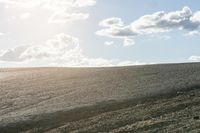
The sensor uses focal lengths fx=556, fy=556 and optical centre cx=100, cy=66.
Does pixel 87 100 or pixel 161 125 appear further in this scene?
pixel 87 100

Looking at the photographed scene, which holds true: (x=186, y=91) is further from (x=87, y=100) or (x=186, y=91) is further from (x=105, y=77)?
(x=105, y=77)

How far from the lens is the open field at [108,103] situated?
1335 inches

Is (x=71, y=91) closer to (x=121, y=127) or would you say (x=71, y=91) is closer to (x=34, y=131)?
(x=34, y=131)

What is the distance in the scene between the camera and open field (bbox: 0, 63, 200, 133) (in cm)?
3391

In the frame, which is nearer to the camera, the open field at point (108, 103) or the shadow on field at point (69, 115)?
the open field at point (108, 103)

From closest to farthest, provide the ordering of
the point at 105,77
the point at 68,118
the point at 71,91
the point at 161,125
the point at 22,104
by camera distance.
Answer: the point at 161,125 → the point at 68,118 → the point at 22,104 → the point at 71,91 → the point at 105,77

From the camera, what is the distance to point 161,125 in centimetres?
3125

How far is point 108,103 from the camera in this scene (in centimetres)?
4322

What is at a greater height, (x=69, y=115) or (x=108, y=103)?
(x=108, y=103)

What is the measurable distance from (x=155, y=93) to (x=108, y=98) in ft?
12.8

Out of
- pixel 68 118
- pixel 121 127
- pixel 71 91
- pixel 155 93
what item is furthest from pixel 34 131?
pixel 71 91


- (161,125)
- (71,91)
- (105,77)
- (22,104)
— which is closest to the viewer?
(161,125)

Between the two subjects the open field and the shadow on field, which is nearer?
the open field

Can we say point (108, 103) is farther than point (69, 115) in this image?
Yes
